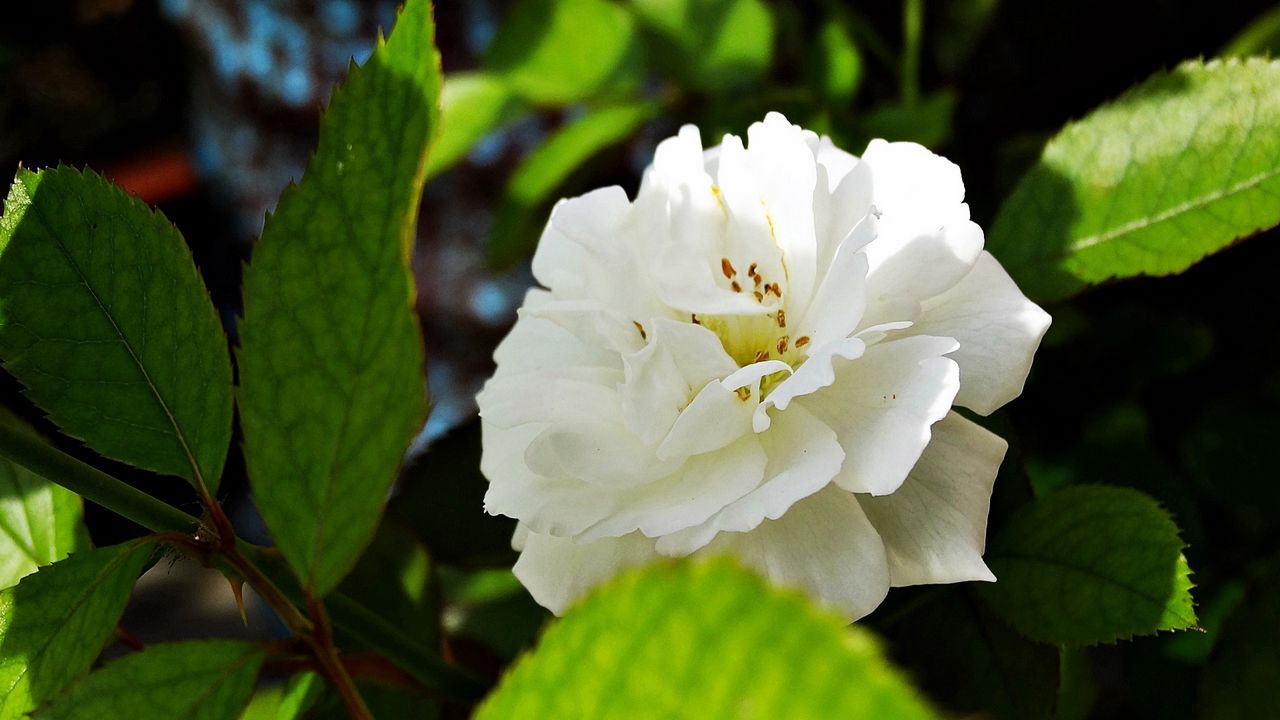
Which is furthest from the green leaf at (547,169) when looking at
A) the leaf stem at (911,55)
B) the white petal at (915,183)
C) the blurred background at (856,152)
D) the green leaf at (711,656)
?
the green leaf at (711,656)

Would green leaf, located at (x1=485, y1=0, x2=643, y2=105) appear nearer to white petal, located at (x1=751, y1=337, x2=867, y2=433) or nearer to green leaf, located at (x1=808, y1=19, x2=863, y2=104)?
green leaf, located at (x1=808, y1=19, x2=863, y2=104)

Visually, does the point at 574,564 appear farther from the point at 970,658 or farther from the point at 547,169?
the point at 547,169

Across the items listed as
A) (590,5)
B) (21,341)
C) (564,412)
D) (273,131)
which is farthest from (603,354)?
(273,131)

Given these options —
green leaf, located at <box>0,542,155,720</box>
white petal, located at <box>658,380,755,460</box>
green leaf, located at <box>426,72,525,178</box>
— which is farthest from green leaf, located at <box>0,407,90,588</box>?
green leaf, located at <box>426,72,525,178</box>

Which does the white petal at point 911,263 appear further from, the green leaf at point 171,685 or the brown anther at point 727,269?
the green leaf at point 171,685

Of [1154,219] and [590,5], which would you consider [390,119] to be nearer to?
Answer: [1154,219]
